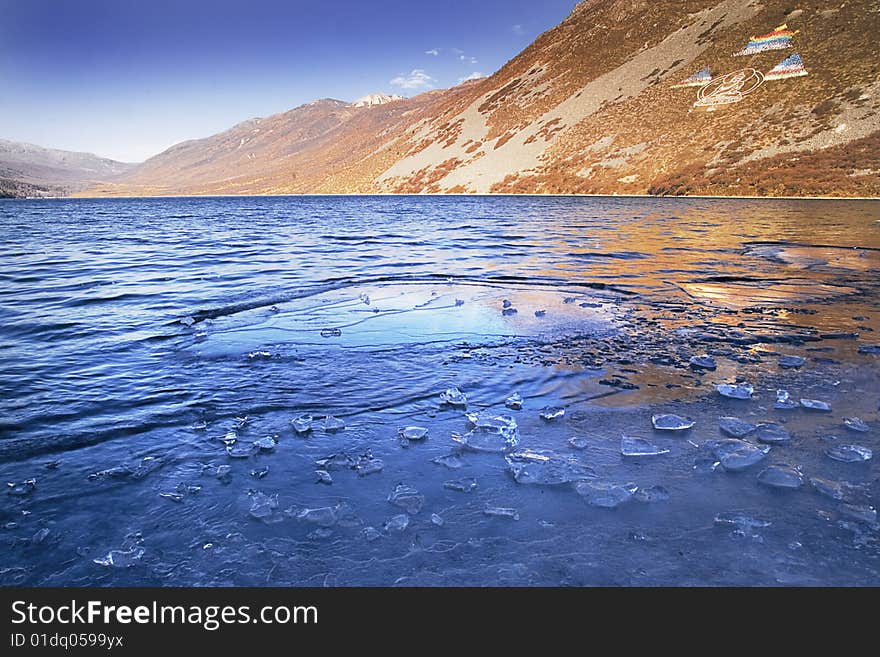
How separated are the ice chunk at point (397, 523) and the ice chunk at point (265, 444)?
4.76 feet

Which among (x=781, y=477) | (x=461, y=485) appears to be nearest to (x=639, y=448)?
(x=781, y=477)

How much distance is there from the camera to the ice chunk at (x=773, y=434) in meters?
3.94

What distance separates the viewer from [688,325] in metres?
7.59

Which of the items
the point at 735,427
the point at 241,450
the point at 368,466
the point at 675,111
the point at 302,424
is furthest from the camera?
the point at 675,111

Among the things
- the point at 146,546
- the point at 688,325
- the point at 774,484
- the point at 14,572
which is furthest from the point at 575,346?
the point at 14,572

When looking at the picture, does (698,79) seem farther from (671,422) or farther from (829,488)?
(829,488)

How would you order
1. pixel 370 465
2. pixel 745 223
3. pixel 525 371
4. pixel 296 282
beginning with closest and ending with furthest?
pixel 370 465
pixel 525 371
pixel 296 282
pixel 745 223

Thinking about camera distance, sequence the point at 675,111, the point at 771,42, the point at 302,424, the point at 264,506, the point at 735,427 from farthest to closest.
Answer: the point at 675,111
the point at 771,42
the point at 302,424
the point at 735,427
the point at 264,506

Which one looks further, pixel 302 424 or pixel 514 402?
pixel 514 402

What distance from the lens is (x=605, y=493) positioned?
10.8 ft

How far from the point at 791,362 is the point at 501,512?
180 inches

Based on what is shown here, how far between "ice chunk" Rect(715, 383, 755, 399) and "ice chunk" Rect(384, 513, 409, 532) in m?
3.58

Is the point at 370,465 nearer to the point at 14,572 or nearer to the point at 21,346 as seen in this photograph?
the point at 14,572

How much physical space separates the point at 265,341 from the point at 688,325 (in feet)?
21.1
